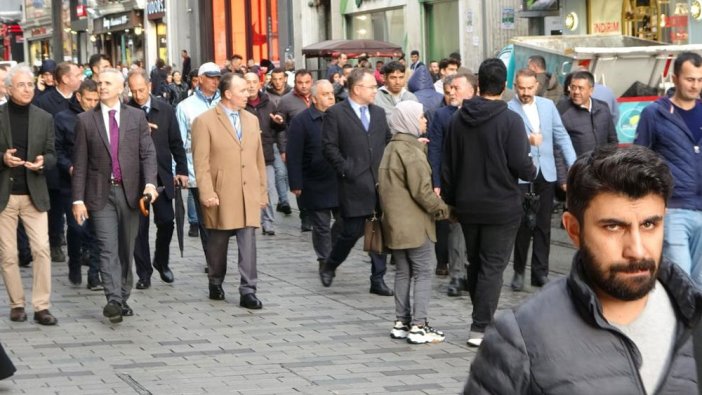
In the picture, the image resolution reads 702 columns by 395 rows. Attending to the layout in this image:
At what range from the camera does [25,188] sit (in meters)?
10.1

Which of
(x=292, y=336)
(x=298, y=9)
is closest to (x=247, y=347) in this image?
(x=292, y=336)

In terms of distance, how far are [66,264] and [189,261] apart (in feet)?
3.82

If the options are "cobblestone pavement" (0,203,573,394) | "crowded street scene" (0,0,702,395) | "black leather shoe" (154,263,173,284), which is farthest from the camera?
"black leather shoe" (154,263,173,284)

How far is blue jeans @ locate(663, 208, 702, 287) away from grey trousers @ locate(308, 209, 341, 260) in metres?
4.71

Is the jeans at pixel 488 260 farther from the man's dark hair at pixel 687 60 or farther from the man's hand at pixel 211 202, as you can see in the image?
the man's hand at pixel 211 202

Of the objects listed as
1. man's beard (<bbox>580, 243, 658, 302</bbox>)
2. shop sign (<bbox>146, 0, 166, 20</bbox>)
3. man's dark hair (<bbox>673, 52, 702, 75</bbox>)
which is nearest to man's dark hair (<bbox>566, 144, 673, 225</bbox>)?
man's beard (<bbox>580, 243, 658, 302</bbox>)

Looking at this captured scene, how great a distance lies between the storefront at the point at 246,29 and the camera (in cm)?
4678

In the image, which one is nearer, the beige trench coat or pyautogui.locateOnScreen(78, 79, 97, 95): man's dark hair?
the beige trench coat

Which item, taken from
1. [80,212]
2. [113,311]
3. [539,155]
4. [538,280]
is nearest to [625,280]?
[80,212]

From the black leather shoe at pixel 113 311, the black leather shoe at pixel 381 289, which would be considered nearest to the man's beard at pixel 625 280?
the black leather shoe at pixel 113 311

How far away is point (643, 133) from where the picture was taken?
7.97m

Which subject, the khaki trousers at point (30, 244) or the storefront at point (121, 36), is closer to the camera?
the khaki trousers at point (30, 244)

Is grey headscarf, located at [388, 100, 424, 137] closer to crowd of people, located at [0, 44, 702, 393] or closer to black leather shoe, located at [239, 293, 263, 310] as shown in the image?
crowd of people, located at [0, 44, 702, 393]

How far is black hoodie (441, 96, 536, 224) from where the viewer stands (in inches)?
344
